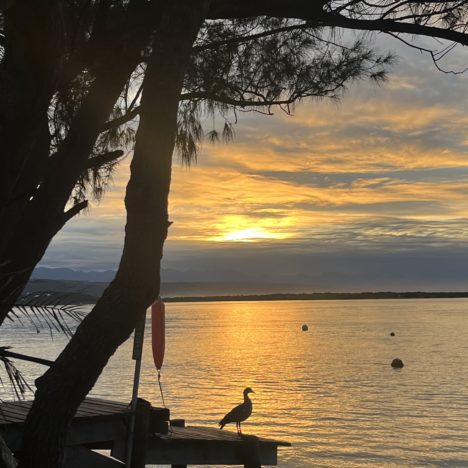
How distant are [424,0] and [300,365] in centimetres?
4181

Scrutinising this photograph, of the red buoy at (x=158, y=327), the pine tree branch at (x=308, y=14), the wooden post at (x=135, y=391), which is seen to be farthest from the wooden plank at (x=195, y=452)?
the pine tree branch at (x=308, y=14)

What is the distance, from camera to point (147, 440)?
895 centimetres

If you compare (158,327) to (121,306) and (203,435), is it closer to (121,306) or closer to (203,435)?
(203,435)

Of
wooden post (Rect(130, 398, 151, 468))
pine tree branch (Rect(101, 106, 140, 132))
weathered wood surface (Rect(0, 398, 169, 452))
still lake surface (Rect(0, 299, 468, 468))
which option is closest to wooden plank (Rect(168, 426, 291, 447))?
wooden post (Rect(130, 398, 151, 468))

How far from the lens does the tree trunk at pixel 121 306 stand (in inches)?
173

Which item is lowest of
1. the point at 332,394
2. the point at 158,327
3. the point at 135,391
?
the point at 332,394

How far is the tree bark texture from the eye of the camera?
4922mm

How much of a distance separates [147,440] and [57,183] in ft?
15.9

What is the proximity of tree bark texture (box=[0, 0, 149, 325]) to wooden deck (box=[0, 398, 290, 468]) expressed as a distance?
3344 mm

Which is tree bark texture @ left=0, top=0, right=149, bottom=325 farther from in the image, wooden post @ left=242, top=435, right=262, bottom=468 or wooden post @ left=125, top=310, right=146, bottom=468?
wooden post @ left=242, top=435, right=262, bottom=468

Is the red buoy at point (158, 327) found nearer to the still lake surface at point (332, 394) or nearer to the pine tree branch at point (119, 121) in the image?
the pine tree branch at point (119, 121)

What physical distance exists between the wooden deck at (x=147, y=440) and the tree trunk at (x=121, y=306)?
3.53 metres

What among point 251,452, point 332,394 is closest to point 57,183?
point 251,452

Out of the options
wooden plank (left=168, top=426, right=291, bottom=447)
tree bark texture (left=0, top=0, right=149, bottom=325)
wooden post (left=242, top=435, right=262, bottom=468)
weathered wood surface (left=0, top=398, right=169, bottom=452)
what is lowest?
wooden post (left=242, top=435, right=262, bottom=468)
